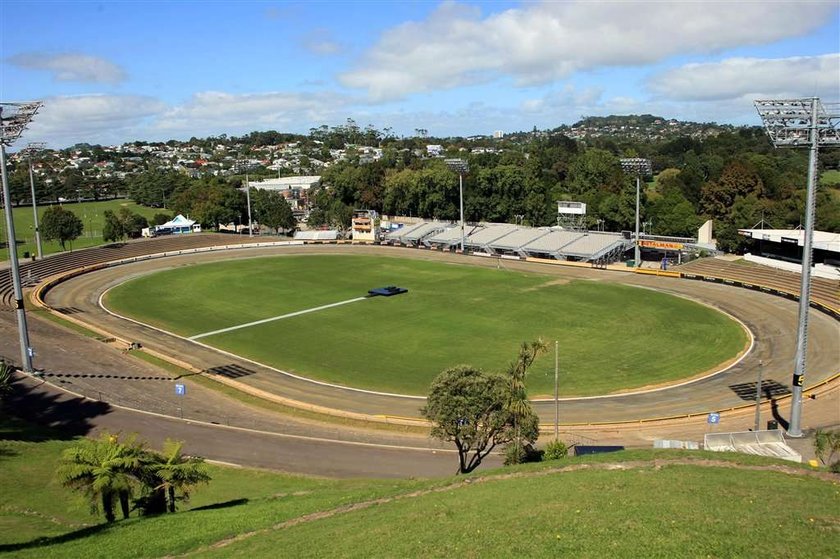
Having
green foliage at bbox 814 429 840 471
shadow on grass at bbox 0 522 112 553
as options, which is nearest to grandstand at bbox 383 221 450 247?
green foliage at bbox 814 429 840 471

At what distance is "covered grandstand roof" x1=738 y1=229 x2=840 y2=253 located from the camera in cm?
6694

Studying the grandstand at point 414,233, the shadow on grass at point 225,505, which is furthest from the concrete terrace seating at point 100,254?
the shadow on grass at point 225,505

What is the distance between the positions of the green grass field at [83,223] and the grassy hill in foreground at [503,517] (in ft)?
295

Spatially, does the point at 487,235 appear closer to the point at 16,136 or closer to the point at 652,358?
the point at 652,358

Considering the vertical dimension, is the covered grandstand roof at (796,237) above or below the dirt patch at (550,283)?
above

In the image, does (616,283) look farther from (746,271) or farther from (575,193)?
(575,193)

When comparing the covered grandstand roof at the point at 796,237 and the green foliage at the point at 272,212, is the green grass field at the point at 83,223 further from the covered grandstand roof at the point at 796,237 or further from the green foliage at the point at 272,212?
the covered grandstand roof at the point at 796,237

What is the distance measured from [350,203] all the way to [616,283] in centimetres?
8249

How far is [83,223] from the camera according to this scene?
483 ft

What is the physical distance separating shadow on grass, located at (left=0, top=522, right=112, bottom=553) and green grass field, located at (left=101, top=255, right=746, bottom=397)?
79.1ft

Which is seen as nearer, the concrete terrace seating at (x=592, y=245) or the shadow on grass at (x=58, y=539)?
the shadow on grass at (x=58, y=539)

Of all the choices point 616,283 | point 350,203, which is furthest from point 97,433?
point 350,203

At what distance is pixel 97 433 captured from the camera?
32000 mm

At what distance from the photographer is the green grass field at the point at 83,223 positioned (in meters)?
112
